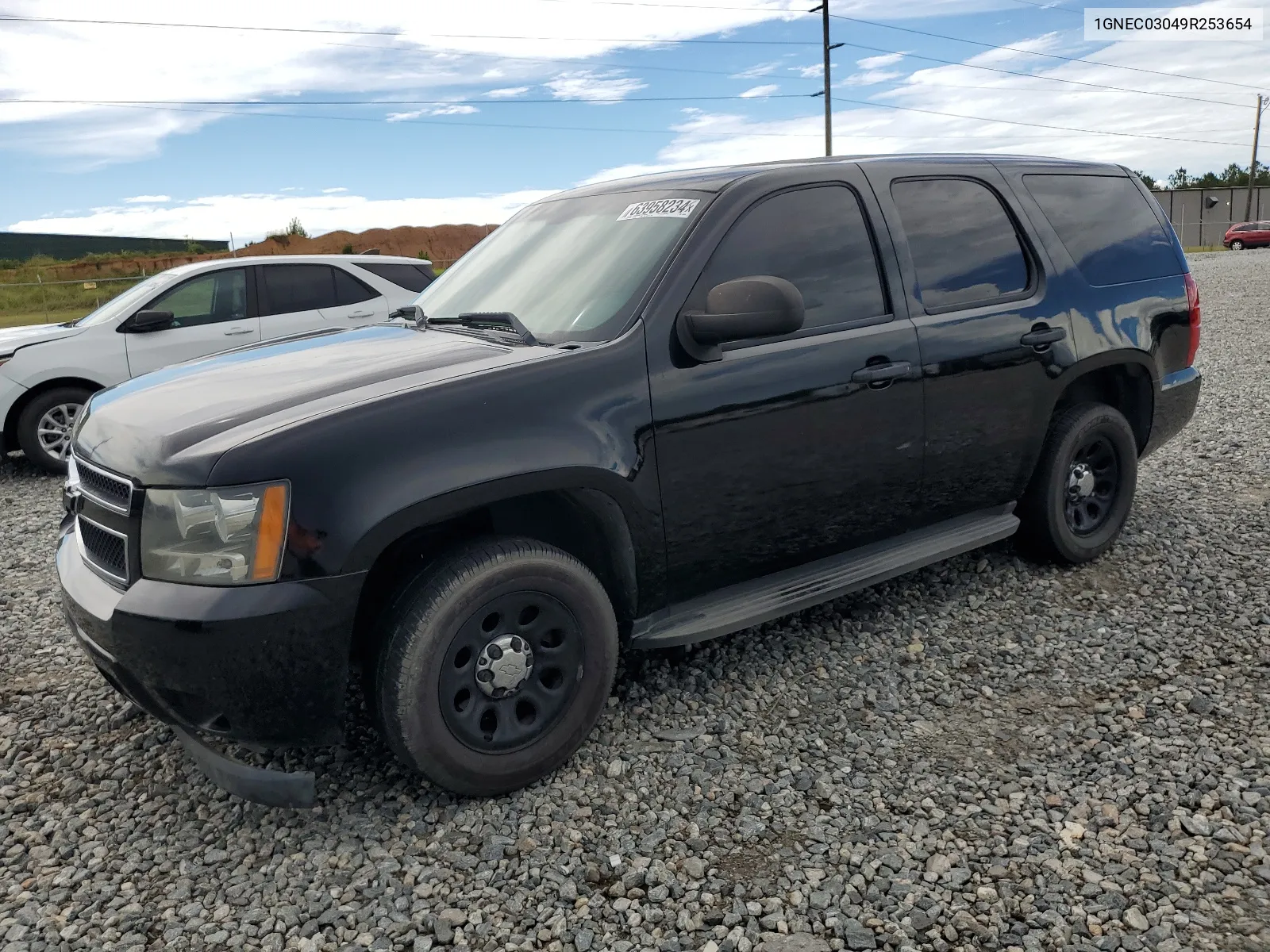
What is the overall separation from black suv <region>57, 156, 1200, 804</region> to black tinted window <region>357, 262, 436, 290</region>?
5.16 meters

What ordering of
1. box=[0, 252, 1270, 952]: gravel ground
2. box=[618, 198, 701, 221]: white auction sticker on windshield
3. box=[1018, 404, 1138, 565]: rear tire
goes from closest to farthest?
box=[0, 252, 1270, 952]: gravel ground → box=[618, 198, 701, 221]: white auction sticker on windshield → box=[1018, 404, 1138, 565]: rear tire

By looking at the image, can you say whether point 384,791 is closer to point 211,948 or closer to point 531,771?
point 531,771

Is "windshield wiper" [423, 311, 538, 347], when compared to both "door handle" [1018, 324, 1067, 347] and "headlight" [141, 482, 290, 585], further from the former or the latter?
"door handle" [1018, 324, 1067, 347]

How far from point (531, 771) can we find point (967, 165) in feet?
10.5

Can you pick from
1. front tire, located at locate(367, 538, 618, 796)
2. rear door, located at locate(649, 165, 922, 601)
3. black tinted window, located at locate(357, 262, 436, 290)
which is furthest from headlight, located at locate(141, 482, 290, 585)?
black tinted window, located at locate(357, 262, 436, 290)

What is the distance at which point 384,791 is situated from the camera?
→ 3.14m

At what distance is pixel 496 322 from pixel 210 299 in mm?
5994

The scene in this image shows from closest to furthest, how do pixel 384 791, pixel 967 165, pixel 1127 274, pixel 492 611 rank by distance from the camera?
pixel 492 611, pixel 384 791, pixel 967 165, pixel 1127 274

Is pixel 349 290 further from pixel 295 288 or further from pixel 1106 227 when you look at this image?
pixel 1106 227

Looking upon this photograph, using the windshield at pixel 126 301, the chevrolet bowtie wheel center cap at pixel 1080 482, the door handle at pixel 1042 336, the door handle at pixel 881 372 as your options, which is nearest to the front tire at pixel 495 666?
the door handle at pixel 881 372

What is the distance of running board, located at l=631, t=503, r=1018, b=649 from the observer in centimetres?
335

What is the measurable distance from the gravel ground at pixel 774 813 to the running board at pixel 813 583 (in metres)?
0.38

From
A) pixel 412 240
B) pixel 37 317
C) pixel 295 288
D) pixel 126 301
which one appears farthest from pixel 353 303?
pixel 412 240

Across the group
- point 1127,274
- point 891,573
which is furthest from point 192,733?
point 1127,274
